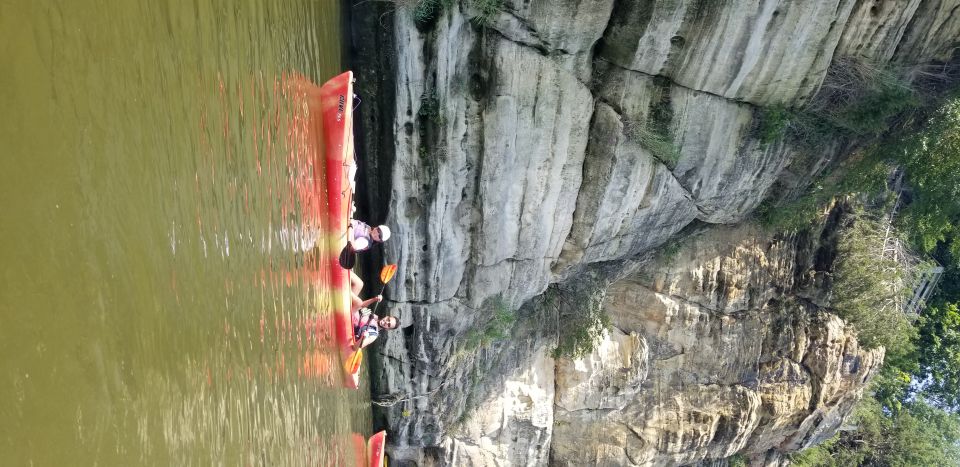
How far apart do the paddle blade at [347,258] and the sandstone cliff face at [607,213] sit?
0.59 metres

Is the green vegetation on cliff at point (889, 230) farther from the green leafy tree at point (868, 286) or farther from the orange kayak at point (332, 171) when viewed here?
the orange kayak at point (332, 171)

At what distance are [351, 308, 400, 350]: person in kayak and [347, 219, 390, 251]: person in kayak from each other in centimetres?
101

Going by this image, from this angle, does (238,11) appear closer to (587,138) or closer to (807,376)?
(587,138)

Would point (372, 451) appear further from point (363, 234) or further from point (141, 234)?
point (141, 234)

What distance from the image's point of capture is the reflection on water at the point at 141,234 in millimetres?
3127

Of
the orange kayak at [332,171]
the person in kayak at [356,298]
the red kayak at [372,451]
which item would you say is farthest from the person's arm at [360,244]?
the red kayak at [372,451]

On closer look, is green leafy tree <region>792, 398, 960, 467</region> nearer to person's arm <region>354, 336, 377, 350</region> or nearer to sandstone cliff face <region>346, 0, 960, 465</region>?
sandstone cliff face <region>346, 0, 960, 465</region>

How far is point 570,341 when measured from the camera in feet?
43.5

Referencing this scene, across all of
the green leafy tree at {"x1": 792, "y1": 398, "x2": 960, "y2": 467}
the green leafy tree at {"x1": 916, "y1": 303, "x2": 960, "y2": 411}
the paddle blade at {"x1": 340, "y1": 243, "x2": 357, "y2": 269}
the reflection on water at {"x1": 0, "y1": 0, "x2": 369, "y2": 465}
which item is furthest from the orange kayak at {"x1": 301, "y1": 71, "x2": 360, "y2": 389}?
the green leafy tree at {"x1": 916, "y1": 303, "x2": 960, "y2": 411}

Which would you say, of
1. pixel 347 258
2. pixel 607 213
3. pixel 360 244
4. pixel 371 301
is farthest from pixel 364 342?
pixel 607 213

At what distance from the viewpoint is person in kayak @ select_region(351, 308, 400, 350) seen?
10.3 m

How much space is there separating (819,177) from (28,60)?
1160 cm

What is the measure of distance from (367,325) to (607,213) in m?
3.70

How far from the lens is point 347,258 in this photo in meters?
9.66
